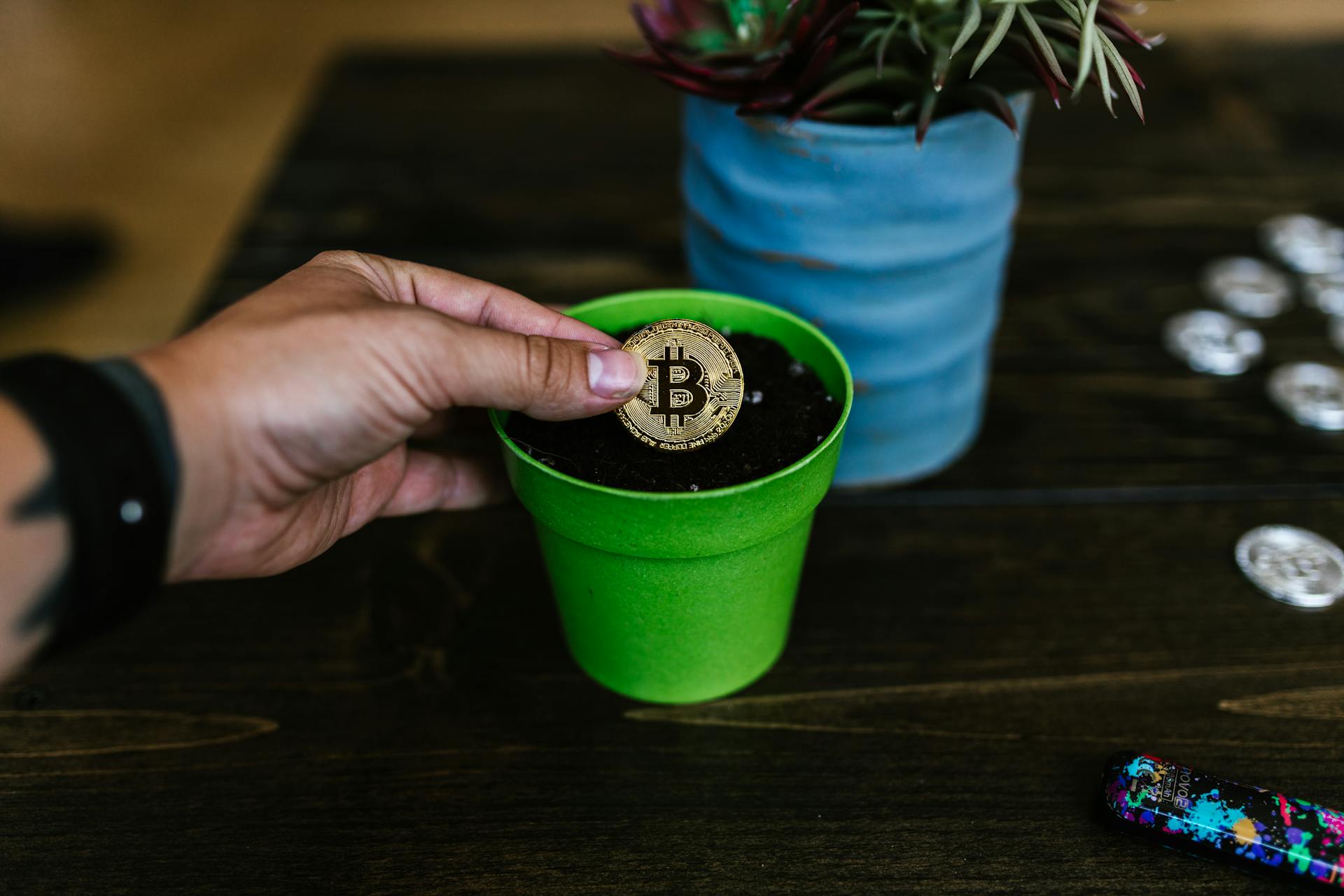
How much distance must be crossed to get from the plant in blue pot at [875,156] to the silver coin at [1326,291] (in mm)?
373

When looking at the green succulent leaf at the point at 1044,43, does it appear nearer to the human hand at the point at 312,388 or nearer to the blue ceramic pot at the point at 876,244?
the blue ceramic pot at the point at 876,244

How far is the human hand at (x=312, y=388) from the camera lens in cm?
53

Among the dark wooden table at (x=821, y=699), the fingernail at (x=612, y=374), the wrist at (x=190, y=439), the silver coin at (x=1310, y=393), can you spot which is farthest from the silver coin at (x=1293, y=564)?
Answer: the wrist at (x=190, y=439)

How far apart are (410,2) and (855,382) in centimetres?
268

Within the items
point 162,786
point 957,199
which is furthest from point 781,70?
point 162,786

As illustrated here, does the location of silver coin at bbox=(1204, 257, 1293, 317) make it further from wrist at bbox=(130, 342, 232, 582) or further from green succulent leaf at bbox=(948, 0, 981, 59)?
wrist at bbox=(130, 342, 232, 582)

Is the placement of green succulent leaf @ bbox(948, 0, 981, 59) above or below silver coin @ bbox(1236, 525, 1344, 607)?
above

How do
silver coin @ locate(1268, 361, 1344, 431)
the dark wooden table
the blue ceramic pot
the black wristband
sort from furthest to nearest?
silver coin @ locate(1268, 361, 1344, 431) → the blue ceramic pot → the dark wooden table → the black wristband

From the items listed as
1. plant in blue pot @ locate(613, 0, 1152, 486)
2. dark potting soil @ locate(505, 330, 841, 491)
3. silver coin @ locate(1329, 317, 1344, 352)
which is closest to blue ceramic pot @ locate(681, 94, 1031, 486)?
plant in blue pot @ locate(613, 0, 1152, 486)

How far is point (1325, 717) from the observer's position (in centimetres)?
66

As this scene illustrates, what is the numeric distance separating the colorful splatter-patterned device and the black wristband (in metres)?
0.53

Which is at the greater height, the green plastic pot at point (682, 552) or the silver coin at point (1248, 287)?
the green plastic pot at point (682, 552)

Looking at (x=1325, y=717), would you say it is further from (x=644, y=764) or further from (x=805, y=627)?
(x=644, y=764)

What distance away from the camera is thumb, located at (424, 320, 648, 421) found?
1.85ft
